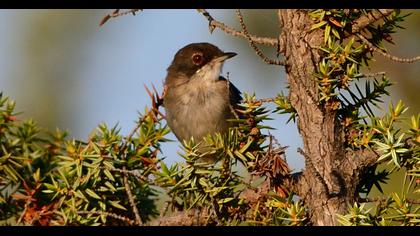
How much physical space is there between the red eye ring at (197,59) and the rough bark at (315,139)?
3.49 metres

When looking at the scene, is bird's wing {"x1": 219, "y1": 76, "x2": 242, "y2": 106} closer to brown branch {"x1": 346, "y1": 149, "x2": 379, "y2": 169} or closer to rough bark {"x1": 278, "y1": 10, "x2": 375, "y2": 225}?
rough bark {"x1": 278, "y1": 10, "x2": 375, "y2": 225}

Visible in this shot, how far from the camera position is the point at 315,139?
3732mm

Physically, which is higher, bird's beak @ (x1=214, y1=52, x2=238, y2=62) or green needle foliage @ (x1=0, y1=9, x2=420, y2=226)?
bird's beak @ (x1=214, y1=52, x2=238, y2=62)

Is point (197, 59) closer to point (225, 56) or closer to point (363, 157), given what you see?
point (225, 56)

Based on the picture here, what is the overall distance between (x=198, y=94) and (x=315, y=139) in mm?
3159

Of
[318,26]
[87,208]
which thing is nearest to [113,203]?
[87,208]

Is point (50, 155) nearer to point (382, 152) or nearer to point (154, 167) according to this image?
point (154, 167)

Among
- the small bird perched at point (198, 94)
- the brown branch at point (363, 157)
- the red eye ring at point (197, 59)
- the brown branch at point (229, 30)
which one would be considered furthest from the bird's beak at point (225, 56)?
the brown branch at point (363, 157)

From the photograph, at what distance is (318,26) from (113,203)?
5.44 feet

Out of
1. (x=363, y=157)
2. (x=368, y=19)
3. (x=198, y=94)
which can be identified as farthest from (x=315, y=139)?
(x=198, y=94)

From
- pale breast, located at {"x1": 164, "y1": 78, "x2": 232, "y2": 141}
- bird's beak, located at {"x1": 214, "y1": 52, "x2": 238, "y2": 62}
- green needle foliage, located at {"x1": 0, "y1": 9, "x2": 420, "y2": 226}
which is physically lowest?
green needle foliage, located at {"x1": 0, "y1": 9, "x2": 420, "y2": 226}

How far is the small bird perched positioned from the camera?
20.9 ft

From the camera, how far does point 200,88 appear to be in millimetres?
6906

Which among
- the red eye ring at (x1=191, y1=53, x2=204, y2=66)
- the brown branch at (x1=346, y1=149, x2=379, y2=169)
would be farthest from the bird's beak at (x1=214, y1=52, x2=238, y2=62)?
the brown branch at (x1=346, y1=149, x2=379, y2=169)
